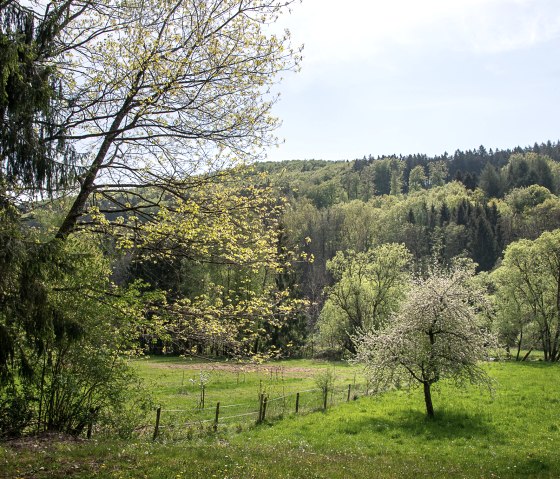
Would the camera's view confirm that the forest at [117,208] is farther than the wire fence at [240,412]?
No

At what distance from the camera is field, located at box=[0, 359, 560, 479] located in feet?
28.7

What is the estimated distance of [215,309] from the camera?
34.5 ft

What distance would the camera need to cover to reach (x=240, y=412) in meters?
20.9

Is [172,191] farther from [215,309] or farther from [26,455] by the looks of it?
[26,455]

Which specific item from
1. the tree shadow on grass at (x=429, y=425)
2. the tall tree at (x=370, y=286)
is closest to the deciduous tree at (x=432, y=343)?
the tree shadow on grass at (x=429, y=425)

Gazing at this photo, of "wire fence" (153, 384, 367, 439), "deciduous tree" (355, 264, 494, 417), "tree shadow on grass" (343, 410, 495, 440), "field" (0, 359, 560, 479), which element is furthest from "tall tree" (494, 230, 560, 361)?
"tree shadow on grass" (343, 410, 495, 440)

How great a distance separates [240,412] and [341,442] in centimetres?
686

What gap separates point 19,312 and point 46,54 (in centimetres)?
522

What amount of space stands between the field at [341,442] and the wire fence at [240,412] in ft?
0.40

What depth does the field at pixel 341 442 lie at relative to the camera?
28.7 ft

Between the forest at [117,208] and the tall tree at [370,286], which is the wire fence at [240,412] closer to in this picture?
the forest at [117,208]

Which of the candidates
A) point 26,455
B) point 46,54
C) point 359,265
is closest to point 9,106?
point 46,54

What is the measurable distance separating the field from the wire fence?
121mm

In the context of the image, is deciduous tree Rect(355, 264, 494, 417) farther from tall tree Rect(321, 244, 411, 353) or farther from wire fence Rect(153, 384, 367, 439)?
tall tree Rect(321, 244, 411, 353)
